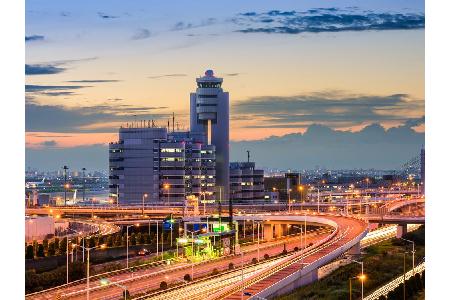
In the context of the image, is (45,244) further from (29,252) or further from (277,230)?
(277,230)

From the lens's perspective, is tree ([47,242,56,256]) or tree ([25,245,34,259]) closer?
tree ([25,245,34,259])

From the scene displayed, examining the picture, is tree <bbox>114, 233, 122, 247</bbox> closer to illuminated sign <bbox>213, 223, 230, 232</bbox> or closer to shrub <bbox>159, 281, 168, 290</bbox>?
illuminated sign <bbox>213, 223, 230, 232</bbox>

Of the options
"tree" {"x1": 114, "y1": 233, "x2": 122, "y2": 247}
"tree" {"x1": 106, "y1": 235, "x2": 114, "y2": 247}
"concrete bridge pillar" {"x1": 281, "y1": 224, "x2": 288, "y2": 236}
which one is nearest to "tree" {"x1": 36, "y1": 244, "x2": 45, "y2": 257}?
"tree" {"x1": 106, "y1": 235, "x2": 114, "y2": 247}

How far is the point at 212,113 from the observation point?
53.0 m

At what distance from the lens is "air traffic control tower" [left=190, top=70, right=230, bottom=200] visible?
52.3 metres

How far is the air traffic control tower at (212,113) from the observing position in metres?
52.3

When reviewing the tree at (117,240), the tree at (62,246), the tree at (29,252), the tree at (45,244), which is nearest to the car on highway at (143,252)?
the tree at (117,240)

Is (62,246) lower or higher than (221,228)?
lower

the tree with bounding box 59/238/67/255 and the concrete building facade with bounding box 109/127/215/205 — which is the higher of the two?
the concrete building facade with bounding box 109/127/215/205

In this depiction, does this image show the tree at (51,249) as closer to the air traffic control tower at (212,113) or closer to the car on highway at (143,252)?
the car on highway at (143,252)

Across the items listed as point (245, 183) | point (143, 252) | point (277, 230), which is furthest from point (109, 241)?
point (245, 183)

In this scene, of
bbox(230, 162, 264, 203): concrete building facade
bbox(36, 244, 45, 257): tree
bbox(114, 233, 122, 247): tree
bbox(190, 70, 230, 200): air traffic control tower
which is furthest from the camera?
bbox(190, 70, 230, 200): air traffic control tower
